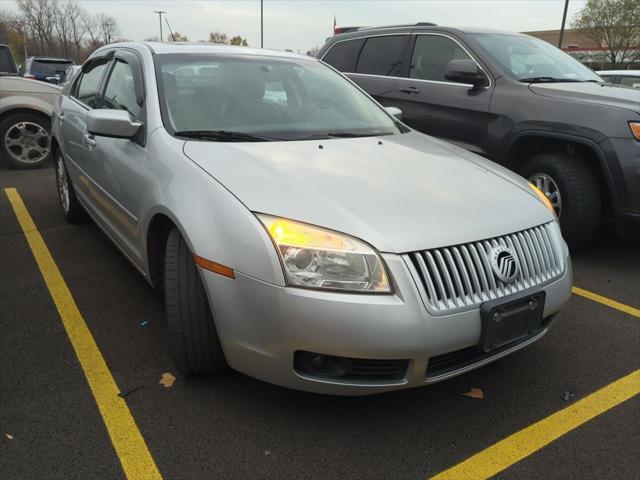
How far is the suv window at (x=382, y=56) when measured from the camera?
18.7 feet

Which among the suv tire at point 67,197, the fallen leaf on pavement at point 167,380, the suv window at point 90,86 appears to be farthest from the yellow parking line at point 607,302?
the suv tire at point 67,197

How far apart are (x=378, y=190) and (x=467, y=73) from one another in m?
2.88

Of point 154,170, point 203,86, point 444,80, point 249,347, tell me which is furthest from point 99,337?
point 444,80

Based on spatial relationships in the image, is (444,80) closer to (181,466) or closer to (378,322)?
(378,322)

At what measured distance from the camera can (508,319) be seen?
2.07 m

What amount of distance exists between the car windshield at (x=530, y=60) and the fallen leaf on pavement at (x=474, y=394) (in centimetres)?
320

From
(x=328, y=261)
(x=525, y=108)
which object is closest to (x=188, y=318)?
(x=328, y=261)

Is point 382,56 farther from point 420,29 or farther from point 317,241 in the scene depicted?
point 317,241

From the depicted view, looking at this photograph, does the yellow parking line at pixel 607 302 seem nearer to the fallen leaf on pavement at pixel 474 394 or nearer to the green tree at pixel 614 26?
the fallen leaf on pavement at pixel 474 394

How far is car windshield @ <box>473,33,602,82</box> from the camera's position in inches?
189

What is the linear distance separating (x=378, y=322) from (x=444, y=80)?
392cm

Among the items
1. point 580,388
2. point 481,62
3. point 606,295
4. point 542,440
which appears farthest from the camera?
point 481,62

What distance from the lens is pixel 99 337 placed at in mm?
2926

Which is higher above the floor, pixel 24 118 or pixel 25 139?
pixel 24 118
